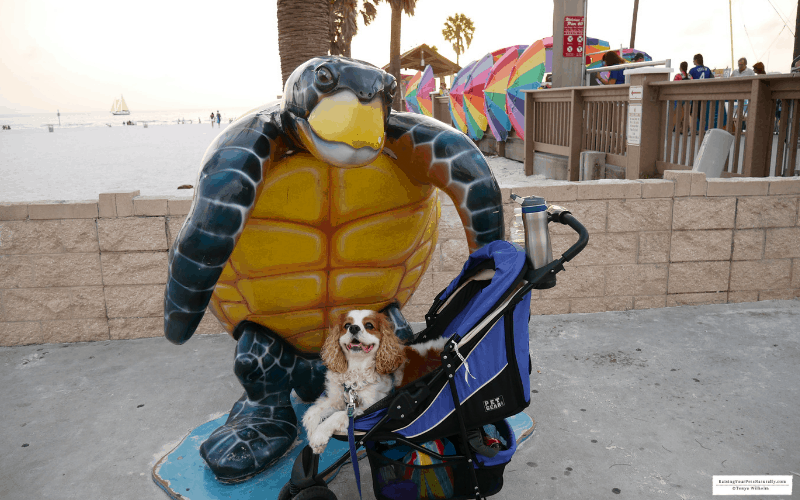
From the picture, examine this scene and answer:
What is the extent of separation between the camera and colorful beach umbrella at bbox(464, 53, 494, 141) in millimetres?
13143

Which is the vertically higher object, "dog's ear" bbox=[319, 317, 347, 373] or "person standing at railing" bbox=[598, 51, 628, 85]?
"person standing at railing" bbox=[598, 51, 628, 85]

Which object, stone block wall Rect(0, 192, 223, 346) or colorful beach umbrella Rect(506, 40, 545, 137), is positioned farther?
colorful beach umbrella Rect(506, 40, 545, 137)

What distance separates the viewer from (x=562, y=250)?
387cm

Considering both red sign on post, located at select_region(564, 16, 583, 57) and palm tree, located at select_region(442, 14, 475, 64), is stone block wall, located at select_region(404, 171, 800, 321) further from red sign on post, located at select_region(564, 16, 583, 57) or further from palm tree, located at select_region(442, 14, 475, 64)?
palm tree, located at select_region(442, 14, 475, 64)

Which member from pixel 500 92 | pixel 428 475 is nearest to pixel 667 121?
pixel 428 475

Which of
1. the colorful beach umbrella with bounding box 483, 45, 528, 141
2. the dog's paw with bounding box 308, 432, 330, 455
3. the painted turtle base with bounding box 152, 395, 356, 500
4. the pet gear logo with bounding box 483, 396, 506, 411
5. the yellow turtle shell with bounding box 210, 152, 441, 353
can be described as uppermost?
the colorful beach umbrella with bounding box 483, 45, 528, 141

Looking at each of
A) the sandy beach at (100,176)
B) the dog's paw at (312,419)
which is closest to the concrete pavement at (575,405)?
the dog's paw at (312,419)

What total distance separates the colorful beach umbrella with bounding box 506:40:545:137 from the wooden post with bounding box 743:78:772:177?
5.98m

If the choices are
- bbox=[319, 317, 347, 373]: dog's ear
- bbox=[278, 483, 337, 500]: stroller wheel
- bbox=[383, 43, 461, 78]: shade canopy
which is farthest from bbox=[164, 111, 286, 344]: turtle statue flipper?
bbox=[383, 43, 461, 78]: shade canopy

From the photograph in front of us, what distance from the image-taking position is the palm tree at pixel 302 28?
558 cm

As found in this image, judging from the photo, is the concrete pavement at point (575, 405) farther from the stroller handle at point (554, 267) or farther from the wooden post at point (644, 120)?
the wooden post at point (644, 120)

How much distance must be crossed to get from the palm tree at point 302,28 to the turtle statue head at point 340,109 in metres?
4.00

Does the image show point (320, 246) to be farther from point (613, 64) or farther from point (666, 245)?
point (613, 64)

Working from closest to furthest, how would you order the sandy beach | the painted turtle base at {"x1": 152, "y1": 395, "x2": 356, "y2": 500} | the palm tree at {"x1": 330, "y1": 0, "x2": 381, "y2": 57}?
the painted turtle base at {"x1": 152, "y1": 395, "x2": 356, "y2": 500} < the sandy beach < the palm tree at {"x1": 330, "y1": 0, "x2": 381, "y2": 57}
